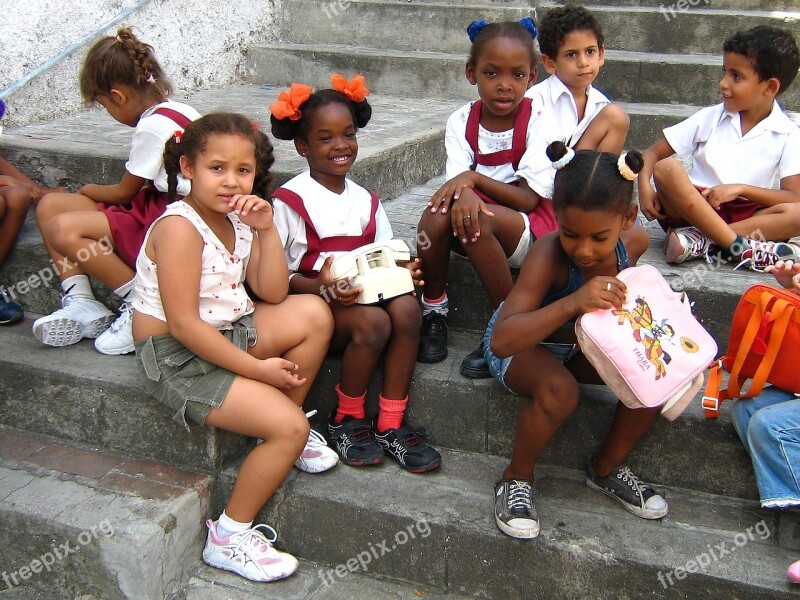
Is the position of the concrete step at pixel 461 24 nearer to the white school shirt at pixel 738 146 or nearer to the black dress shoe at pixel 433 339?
the white school shirt at pixel 738 146

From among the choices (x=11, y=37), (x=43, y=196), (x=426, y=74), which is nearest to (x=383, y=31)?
(x=426, y=74)

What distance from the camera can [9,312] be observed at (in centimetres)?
319

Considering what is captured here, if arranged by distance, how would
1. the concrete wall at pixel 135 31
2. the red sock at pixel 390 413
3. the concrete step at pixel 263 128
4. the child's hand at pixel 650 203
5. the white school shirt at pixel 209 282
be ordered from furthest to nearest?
the concrete wall at pixel 135 31 < the concrete step at pixel 263 128 < the child's hand at pixel 650 203 < the red sock at pixel 390 413 < the white school shirt at pixel 209 282

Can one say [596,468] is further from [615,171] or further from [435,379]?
[615,171]

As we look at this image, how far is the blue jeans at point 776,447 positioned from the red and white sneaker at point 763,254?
0.81m

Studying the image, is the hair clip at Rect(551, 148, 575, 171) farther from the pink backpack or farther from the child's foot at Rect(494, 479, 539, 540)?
the child's foot at Rect(494, 479, 539, 540)

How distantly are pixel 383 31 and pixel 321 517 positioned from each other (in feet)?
14.2

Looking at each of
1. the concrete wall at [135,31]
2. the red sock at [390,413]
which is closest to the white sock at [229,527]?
the red sock at [390,413]

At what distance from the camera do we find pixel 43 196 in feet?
10.7

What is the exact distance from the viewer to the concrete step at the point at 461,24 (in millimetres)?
5199

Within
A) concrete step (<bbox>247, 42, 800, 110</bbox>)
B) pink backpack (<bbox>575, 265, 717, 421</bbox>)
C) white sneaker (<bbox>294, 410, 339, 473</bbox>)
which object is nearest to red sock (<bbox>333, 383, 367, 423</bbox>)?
white sneaker (<bbox>294, 410, 339, 473</bbox>)

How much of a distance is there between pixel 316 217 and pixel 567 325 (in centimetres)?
96

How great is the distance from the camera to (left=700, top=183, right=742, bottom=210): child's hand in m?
3.10

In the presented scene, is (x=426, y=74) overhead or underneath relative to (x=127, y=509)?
overhead
